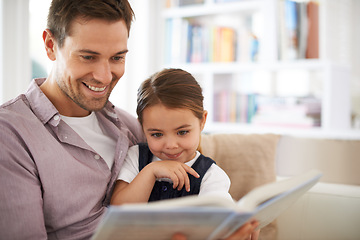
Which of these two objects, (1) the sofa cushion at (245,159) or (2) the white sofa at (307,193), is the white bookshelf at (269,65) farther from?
(1) the sofa cushion at (245,159)

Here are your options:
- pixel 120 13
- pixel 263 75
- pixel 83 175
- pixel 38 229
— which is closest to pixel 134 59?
pixel 263 75

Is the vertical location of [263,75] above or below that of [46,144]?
above

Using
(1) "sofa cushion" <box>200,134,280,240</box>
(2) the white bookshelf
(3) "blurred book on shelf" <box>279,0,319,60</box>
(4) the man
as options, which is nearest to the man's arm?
(4) the man

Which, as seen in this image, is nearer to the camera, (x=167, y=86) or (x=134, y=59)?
(x=167, y=86)

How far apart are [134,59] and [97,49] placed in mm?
2007

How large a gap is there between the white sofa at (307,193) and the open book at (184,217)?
0.79 metres

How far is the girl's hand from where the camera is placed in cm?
113

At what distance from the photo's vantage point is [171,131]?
123 cm

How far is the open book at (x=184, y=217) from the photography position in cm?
65

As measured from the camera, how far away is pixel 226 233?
830mm

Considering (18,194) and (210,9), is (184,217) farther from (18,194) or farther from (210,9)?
(210,9)

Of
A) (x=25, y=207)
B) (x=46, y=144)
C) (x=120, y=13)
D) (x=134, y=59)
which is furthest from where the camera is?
(x=134, y=59)

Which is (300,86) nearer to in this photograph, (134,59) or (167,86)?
(134,59)

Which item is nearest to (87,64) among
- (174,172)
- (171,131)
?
(171,131)
